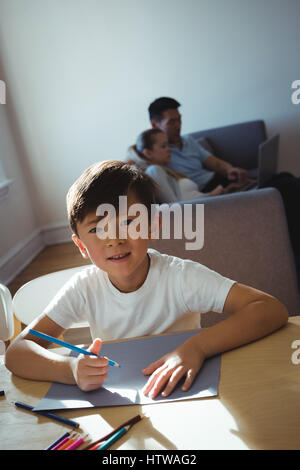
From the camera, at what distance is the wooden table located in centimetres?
56

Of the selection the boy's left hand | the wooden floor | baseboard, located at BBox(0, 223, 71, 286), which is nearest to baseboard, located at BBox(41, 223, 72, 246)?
baseboard, located at BBox(0, 223, 71, 286)

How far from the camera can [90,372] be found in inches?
29.2

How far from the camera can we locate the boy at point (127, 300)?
2.51 feet

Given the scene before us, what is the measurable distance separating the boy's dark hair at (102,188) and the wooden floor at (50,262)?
2.45m

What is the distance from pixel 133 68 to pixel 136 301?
3.37 m

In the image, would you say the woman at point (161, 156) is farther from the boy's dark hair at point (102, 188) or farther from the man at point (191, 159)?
the boy's dark hair at point (102, 188)

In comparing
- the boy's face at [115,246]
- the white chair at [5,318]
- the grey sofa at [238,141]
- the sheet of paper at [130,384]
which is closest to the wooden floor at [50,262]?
the grey sofa at [238,141]

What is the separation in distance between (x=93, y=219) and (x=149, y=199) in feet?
0.55

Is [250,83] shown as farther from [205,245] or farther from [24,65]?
[205,245]

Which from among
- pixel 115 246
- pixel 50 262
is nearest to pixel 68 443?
pixel 115 246

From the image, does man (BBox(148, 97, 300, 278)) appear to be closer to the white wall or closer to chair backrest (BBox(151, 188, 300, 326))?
the white wall

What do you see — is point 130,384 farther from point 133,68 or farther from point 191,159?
point 133,68

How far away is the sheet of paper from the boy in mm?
14
